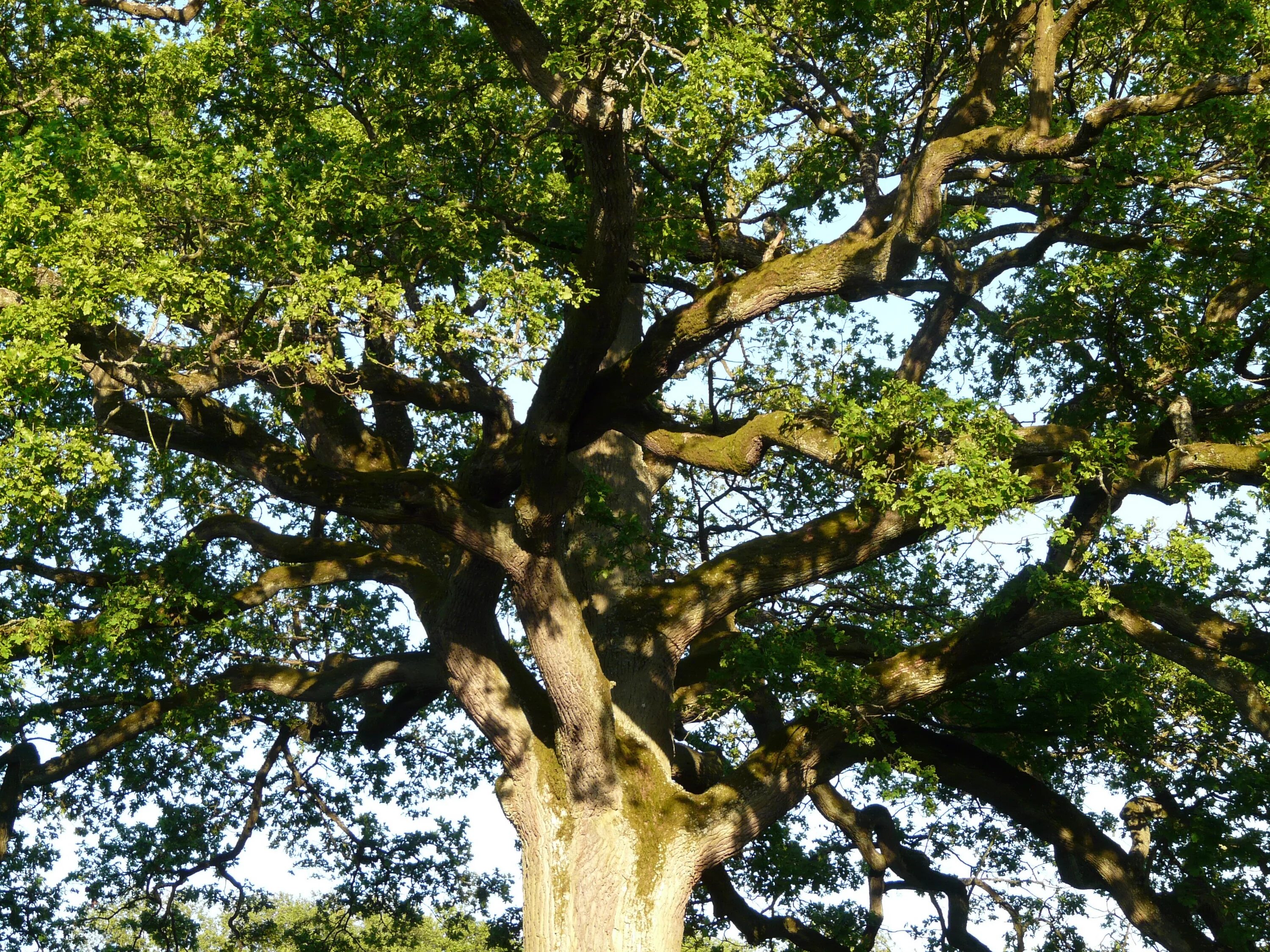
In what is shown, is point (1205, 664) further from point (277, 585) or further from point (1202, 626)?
point (277, 585)

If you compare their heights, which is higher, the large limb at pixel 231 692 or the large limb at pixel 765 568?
the large limb at pixel 231 692

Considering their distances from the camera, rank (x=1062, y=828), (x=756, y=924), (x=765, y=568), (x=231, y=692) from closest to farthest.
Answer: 1. (x=765, y=568)
2. (x=1062, y=828)
3. (x=231, y=692)
4. (x=756, y=924)

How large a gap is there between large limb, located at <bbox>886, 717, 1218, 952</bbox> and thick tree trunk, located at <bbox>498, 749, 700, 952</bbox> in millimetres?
2570

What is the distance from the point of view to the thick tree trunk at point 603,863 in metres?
10.5

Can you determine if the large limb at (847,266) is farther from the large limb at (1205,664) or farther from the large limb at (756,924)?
the large limb at (756,924)

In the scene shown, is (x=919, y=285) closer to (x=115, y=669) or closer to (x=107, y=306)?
(x=107, y=306)

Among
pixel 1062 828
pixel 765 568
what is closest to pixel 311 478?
pixel 765 568

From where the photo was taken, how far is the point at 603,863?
421 inches

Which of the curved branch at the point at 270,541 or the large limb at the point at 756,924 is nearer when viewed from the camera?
the curved branch at the point at 270,541

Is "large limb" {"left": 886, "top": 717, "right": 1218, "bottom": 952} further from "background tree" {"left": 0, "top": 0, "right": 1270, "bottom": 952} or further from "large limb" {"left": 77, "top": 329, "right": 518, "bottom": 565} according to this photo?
"large limb" {"left": 77, "top": 329, "right": 518, "bottom": 565}

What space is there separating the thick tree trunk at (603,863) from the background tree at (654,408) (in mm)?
38

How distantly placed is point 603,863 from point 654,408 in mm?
4222

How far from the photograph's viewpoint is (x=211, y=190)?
366 inches

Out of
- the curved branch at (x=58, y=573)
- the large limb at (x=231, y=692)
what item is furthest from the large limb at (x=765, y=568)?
the curved branch at (x=58, y=573)
